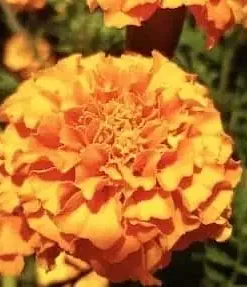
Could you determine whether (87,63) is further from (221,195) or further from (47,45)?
(47,45)

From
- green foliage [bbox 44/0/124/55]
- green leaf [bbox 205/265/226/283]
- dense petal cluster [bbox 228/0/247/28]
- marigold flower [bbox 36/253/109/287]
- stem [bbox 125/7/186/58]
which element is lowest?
green leaf [bbox 205/265/226/283]

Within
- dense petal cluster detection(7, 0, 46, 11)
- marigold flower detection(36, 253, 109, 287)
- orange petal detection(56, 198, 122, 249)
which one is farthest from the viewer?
Answer: dense petal cluster detection(7, 0, 46, 11)

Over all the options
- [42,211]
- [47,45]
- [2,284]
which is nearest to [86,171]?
[42,211]

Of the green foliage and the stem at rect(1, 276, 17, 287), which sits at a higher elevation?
the green foliage

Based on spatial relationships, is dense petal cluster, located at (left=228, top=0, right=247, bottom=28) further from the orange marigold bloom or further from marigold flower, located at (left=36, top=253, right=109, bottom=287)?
marigold flower, located at (left=36, top=253, right=109, bottom=287)

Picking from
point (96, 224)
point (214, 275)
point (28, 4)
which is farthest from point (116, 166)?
point (28, 4)

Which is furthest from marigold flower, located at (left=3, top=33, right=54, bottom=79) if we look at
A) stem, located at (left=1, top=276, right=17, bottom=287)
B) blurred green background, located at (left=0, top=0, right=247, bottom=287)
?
stem, located at (left=1, top=276, right=17, bottom=287)

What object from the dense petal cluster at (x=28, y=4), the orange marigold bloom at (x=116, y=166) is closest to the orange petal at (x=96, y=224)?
the orange marigold bloom at (x=116, y=166)
